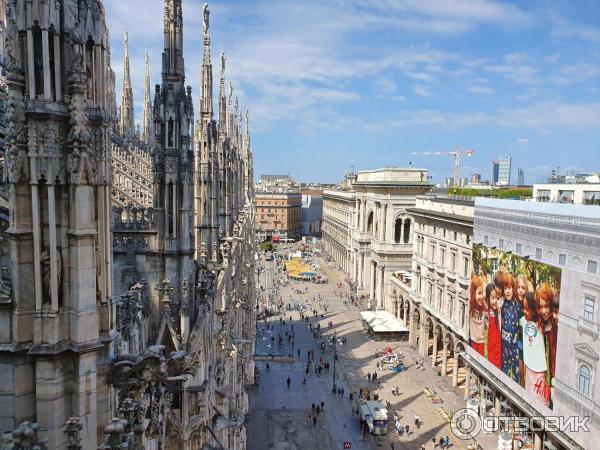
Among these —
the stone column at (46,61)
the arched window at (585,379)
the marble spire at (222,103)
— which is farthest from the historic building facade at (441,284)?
the stone column at (46,61)

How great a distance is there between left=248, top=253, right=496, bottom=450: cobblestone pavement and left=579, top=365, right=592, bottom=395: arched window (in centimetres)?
958

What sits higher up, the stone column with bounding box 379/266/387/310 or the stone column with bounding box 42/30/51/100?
the stone column with bounding box 42/30/51/100

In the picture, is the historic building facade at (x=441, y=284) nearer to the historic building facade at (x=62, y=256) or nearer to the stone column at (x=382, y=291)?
the stone column at (x=382, y=291)

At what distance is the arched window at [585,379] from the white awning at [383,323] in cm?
2672

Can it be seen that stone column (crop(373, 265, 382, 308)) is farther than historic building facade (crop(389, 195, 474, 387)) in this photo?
Yes

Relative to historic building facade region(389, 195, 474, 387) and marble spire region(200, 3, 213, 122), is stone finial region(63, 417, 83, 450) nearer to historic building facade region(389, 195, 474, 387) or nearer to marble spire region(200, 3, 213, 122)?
marble spire region(200, 3, 213, 122)

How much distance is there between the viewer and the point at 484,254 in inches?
1321

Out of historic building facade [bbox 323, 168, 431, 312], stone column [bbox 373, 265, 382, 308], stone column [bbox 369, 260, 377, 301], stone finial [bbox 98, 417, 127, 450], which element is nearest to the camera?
stone finial [bbox 98, 417, 127, 450]

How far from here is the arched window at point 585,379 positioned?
2267 cm

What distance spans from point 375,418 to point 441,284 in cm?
1543

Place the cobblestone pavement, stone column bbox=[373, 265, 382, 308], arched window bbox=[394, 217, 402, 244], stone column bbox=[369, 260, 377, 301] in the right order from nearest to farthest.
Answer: the cobblestone pavement, arched window bbox=[394, 217, 402, 244], stone column bbox=[373, 265, 382, 308], stone column bbox=[369, 260, 377, 301]

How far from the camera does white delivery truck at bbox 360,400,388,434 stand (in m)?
31.3

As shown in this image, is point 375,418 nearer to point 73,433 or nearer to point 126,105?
point 73,433

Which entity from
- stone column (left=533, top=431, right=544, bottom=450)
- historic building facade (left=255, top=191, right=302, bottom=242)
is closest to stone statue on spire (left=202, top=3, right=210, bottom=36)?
stone column (left=533, top=431, right=544, bottom=450)
